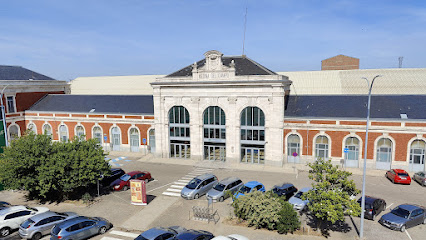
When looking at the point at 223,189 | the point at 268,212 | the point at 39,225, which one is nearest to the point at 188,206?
the point at 223,189

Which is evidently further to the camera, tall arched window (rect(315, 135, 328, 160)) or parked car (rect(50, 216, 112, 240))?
tall arched window (rect(315, 135, 328, 160))

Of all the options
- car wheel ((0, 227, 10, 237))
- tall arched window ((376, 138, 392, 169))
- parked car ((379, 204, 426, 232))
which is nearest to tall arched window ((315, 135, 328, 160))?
tall arched window ((376, 138, 392, 169))

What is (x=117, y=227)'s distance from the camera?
2061 centimetres

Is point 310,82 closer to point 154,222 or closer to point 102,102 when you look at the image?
point 102,102

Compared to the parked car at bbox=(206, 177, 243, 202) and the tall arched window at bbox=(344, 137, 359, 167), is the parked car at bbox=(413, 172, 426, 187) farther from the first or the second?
the parked car at bbox=(206, 177, 243, 202)

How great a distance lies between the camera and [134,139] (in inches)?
1634

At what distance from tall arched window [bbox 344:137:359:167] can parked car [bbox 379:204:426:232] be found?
12.2m

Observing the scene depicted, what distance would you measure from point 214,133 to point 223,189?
12003mm

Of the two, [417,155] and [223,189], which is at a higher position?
[417,155]

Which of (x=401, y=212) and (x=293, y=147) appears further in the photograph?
(x=293, y=147)

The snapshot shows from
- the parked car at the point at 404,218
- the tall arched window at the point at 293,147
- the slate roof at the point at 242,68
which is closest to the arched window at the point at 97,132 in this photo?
the slate roof at the point at 242,68

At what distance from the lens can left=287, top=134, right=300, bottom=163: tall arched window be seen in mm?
34438

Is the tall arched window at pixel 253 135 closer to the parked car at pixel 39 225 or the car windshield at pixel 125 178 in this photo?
the car windshield at pixel 125 178

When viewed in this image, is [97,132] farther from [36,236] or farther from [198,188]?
[36,236]
